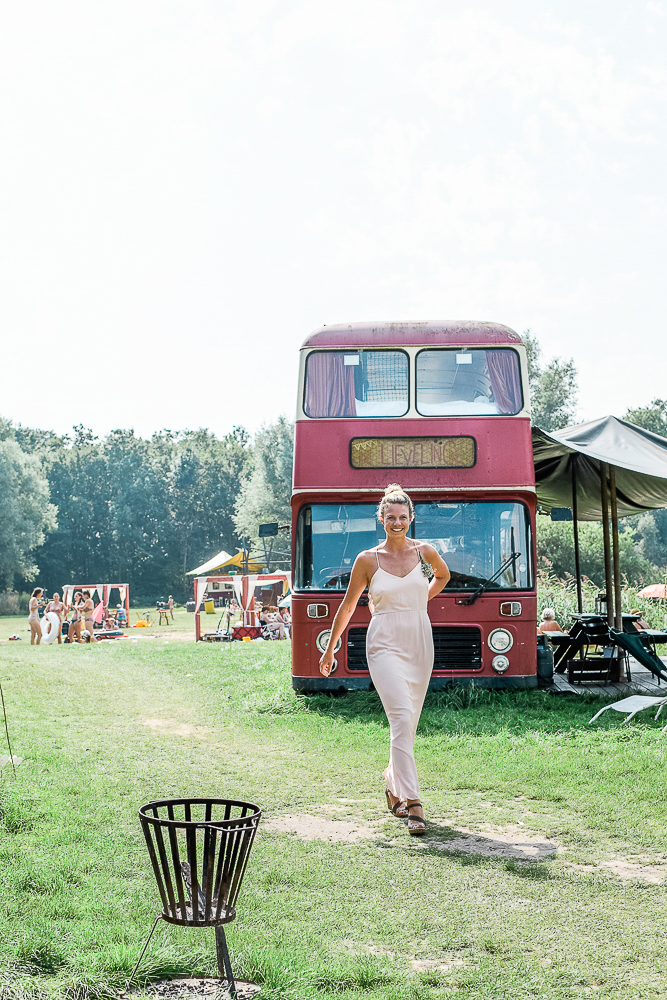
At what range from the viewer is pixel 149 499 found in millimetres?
90000

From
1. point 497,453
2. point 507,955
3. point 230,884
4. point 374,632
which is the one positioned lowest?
point 507,955

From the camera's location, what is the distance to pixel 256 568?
2485 inches

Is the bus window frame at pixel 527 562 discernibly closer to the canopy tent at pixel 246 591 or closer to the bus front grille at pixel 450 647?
the bus front grille at pixel 450 647

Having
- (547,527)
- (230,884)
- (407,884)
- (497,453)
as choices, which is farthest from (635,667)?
(547,527)

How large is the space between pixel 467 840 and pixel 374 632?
4.60 feet

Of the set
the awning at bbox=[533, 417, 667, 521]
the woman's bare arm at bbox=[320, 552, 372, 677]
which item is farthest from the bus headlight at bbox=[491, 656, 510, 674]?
the woman's bare arm at bbox=[320, 552, 372, 677]

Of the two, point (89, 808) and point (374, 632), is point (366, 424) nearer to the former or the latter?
point (374, 632)

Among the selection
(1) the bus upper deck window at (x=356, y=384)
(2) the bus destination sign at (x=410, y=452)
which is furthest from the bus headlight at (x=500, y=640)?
(1) the bus upper deck window at (x=356, y=384)

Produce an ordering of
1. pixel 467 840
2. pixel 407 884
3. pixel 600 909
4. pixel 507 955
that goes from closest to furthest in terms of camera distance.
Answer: pixel 507 955 < pixel 600 909 < pixel 407 884 < pixel 467 840

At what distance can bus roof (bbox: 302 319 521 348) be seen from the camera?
1160 cm

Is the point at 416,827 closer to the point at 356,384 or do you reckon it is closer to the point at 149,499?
the point at 356,384

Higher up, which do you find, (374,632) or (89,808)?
(374,632)

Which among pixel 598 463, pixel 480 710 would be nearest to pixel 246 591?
pixel 598 463

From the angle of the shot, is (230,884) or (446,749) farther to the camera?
(446,749)
